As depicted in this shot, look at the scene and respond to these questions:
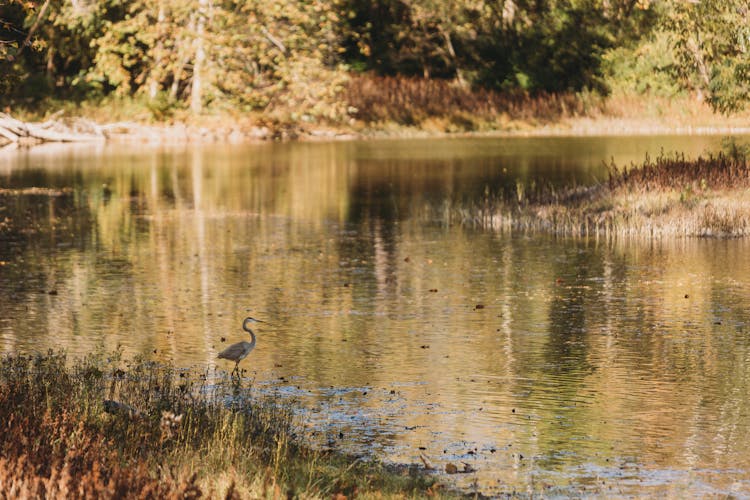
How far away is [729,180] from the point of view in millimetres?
32531

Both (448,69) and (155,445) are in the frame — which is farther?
(448,69)

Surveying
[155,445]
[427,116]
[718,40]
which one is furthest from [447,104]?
[155,445]

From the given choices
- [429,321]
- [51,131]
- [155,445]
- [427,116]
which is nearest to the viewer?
[155,445]

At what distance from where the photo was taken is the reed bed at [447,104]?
2803 inches

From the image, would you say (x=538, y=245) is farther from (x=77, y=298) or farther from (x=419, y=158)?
(x=419, y=158)

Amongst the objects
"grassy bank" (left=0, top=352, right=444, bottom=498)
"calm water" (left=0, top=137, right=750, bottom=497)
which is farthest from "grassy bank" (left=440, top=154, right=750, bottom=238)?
"grassy bank" (left=0, top=352, right=444, bottom=498)

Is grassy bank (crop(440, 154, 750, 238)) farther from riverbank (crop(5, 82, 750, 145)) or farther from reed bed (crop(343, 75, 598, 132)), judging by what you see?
reed bed (crop(343, 75, 598, 132))

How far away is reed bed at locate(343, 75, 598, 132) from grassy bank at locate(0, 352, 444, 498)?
184ft

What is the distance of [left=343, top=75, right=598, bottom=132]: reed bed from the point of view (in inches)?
2803

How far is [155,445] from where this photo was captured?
1130 centimetres

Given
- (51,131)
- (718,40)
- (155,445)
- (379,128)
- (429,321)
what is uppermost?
(718,40)

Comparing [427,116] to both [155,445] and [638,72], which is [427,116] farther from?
[155,445]

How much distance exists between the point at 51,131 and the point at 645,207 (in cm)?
4010

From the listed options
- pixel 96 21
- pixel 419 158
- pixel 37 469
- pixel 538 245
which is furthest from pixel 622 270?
pixel 96 21
